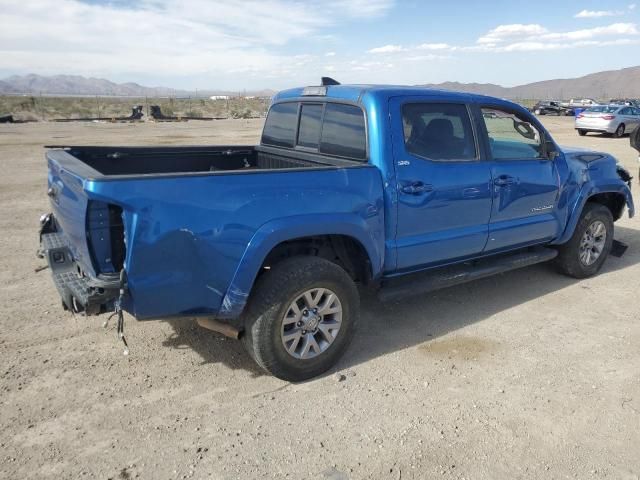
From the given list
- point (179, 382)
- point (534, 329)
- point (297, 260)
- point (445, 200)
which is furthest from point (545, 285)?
point (179, 382)

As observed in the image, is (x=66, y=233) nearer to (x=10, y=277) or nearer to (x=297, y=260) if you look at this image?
(x=297, y=260)

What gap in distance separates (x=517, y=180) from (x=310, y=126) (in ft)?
6.07

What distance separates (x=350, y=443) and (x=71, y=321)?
2.58m

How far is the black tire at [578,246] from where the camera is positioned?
18.3ft

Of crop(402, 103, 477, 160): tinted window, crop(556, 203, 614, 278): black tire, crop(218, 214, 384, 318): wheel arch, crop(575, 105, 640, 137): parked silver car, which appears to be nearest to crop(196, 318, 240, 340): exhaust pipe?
crop(218, 214, 384, 318): wheel arch

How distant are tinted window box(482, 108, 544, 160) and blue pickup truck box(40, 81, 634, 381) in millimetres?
14

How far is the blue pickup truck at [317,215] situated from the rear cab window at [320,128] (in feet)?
0.05

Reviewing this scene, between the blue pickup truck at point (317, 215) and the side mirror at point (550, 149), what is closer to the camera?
the blue pickup truck at point (317, 215)

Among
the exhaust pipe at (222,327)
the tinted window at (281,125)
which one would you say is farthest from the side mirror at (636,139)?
the exhaust pipe at (222,327)

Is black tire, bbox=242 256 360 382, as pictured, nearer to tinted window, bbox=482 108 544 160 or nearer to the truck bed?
the truck bed

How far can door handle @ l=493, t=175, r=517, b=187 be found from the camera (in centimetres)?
457

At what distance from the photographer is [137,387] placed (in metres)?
3.50

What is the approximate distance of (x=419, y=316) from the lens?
475cm

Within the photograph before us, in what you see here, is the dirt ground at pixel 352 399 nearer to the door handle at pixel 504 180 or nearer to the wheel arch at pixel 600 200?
the wheel arch at pixel 600 200
